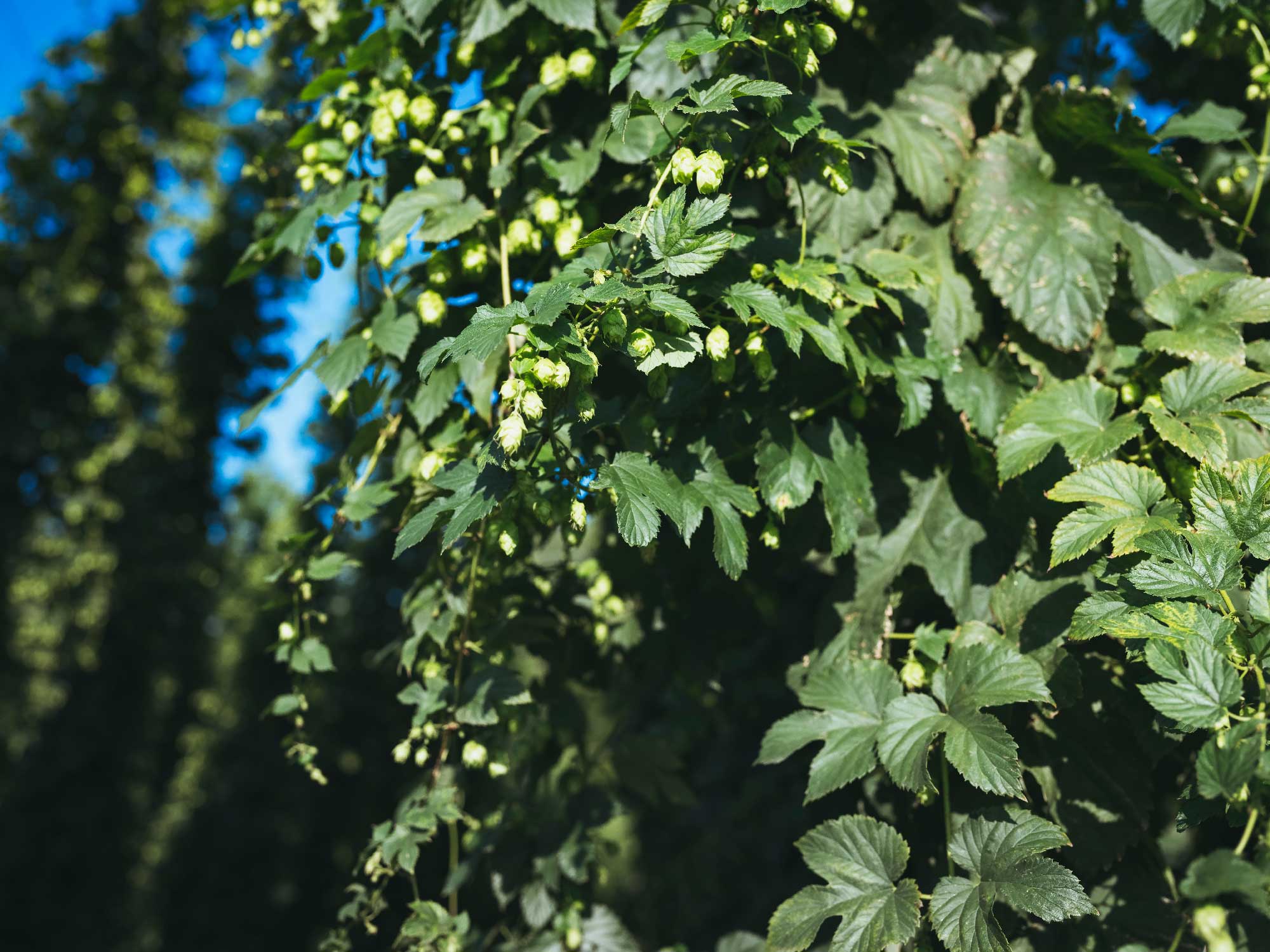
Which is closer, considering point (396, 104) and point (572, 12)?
point (572, 12)

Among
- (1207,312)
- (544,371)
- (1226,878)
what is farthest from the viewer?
(1207,312)

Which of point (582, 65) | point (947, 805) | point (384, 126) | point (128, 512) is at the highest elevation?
point (128, 512)

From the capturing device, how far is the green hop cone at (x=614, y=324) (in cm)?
119

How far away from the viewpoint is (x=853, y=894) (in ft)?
4.17

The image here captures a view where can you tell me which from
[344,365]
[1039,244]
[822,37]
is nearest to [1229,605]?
A: [1039,244]

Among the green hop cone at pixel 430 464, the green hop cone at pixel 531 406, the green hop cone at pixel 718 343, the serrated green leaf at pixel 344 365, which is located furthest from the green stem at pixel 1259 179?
the serrated green leaf at pixel 344 365

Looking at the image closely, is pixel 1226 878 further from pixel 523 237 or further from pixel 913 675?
pixel 523 237

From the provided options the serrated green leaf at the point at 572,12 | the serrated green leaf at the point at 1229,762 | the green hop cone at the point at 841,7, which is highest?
the serrated green leaf at the point at 572,12

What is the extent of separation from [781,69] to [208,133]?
842 cm

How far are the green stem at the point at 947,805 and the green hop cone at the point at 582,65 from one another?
4.14 feet

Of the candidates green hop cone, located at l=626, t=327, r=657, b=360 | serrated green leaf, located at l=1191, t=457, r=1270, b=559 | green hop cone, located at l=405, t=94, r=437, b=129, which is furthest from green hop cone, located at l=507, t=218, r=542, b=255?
serrated green leaf, located at l=1191, t=457, r=1270, b=559

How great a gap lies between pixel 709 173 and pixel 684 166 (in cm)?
4

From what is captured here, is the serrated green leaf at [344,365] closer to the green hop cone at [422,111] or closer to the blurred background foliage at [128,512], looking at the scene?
the green hop cone at [422,111]

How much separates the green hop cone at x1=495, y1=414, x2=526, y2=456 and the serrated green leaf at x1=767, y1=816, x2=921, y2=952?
0.70 m
